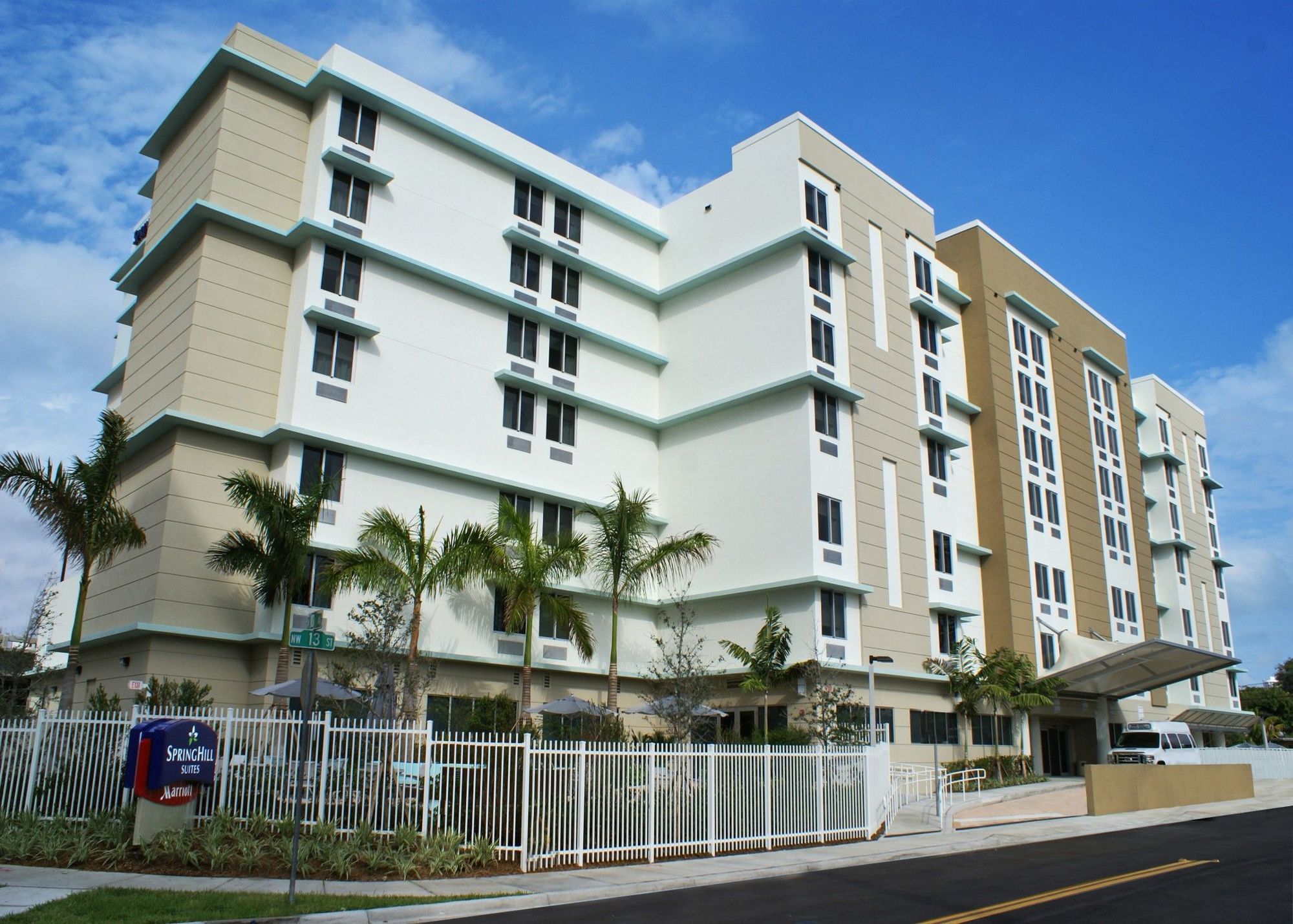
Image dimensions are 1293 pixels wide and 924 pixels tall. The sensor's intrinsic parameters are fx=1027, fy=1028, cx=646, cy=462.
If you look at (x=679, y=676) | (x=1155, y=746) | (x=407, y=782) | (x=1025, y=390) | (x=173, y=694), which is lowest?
(x=407, y=782)

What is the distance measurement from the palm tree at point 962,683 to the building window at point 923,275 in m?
15.9

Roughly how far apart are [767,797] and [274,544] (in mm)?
13725

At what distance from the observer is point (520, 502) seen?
35.6 metres

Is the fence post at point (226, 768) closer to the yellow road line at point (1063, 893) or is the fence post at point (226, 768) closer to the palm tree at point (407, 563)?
the palm tree at point (407, 563)

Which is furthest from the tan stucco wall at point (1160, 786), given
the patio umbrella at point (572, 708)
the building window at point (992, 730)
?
the patio umbrella at point (572, 708)

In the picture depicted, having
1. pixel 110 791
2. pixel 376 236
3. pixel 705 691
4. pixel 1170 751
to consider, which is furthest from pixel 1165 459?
pixel 110 791

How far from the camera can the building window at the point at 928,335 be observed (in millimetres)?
44969

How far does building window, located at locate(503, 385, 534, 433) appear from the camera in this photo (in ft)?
117

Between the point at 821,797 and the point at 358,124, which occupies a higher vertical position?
the point at 358,124

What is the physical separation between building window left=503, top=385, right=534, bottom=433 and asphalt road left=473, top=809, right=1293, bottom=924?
20.6 m

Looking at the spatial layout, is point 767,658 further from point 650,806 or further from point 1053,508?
point 1053,508

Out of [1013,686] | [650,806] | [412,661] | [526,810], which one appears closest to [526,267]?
[412,661]

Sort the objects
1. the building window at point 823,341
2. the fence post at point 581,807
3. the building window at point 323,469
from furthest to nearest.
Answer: the building window at point 823,341 → the building window at point 323,469 → the fence post at point 581,807

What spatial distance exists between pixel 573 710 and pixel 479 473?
8.68m
